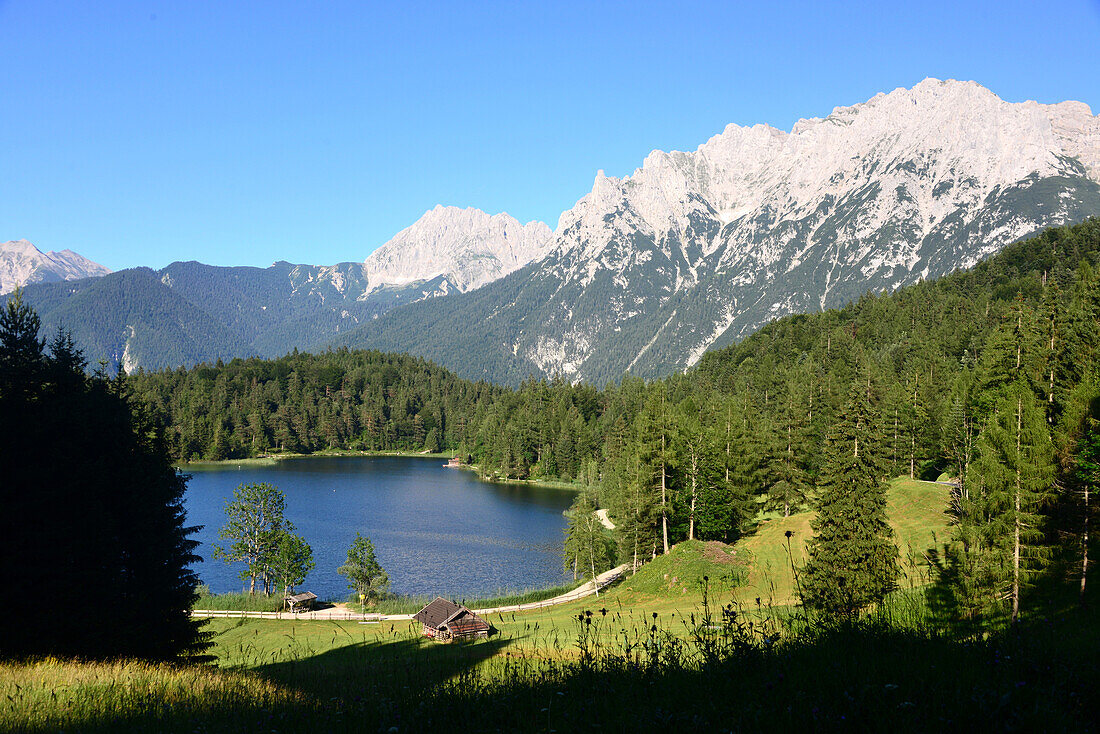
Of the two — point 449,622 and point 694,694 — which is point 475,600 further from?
point 694,694

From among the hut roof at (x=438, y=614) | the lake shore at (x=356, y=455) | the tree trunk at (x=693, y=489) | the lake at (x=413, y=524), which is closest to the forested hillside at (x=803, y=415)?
the tree trunk at (x=693, y=489)

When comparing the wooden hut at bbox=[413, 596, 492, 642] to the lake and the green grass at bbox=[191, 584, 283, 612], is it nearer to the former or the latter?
the lake

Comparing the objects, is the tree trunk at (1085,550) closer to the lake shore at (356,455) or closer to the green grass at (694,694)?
the green grass at (694,694)

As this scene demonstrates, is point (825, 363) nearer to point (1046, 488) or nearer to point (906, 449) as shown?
point (906, 449)

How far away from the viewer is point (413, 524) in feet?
273

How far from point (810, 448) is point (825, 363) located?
50.4 metres

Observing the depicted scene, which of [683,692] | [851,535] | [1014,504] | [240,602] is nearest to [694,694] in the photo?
[683,692]

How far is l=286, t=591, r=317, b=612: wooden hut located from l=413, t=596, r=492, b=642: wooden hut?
1497cm

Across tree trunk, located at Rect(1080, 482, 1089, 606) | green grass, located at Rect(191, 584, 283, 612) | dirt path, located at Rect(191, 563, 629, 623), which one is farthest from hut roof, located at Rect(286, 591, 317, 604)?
tree trunk, located at Rect(1080, 482, 1089, 606)

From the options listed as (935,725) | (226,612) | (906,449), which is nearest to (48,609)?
(935,725)

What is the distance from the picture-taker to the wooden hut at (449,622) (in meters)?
33.1

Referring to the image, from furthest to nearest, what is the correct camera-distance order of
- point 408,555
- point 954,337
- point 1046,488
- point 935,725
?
1. point 954,337
2. point 408,555
3. point 1046,488
4. point 935,725

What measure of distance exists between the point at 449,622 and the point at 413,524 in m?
50.7

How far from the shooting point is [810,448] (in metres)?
68.3
